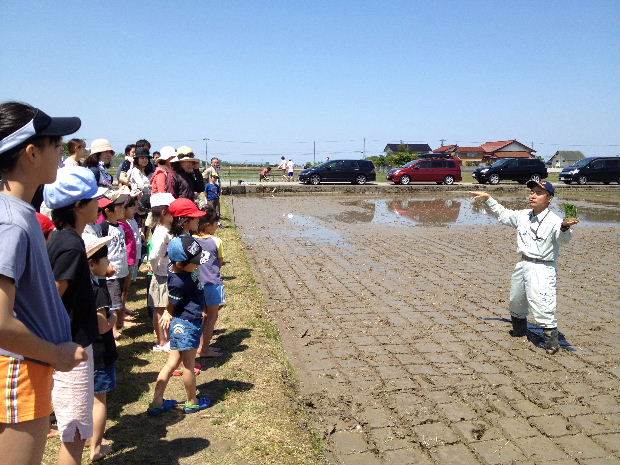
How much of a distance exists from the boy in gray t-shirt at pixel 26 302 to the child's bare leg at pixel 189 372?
1836mm

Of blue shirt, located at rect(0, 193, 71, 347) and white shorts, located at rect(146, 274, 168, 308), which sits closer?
blue shirt, located at rect(0, 193, 71, 347)

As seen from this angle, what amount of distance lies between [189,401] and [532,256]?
4.00m

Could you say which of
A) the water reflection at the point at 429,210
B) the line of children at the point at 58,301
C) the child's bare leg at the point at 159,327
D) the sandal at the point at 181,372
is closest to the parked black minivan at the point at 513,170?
the water reflection at the point at 429,210

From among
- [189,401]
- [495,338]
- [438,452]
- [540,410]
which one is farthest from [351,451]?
[495,338]

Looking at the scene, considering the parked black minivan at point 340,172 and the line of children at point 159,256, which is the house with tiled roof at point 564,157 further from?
the line of children at point 159,256

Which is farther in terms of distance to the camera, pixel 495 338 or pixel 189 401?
pixel 495 338

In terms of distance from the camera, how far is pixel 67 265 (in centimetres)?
262

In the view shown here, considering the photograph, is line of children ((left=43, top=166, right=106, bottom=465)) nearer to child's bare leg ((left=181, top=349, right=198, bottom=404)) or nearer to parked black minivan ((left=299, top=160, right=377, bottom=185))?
child's bare leg ((left=181, top=349, right=198, bottom=404))

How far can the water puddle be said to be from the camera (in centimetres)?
1644

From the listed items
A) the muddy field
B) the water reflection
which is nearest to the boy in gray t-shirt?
the muddy field

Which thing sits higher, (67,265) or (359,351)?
(67,265)

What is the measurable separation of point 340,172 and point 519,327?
25344 mm

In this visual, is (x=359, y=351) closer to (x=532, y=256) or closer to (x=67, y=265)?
(x=532, y=256)

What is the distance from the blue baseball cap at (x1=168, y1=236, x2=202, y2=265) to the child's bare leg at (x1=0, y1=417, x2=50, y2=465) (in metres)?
1.84
